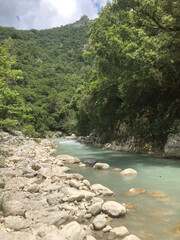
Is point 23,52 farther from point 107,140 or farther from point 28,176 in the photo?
point 28,176

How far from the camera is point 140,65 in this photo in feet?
34.5

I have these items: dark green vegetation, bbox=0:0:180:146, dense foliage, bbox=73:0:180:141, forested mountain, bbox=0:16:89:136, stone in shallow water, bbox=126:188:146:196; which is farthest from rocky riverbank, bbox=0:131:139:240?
forested mountain, bbox=0:16:89:136

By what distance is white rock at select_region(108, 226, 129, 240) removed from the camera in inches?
126

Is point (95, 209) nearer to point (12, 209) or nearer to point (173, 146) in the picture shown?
point (12, 209)

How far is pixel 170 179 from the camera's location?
21.9ft

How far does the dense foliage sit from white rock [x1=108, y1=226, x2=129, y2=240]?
8.69 m

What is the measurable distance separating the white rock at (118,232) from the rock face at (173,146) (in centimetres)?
841

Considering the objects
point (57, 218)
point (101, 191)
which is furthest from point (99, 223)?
point (101, 191)

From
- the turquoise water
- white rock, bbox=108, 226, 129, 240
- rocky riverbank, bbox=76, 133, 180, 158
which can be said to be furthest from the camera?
rocky riverbank, bbox=76, 133, 180, 158

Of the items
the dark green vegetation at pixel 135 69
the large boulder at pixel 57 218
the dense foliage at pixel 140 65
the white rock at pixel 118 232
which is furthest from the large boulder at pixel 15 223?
the dense foliage at pixel 140 65

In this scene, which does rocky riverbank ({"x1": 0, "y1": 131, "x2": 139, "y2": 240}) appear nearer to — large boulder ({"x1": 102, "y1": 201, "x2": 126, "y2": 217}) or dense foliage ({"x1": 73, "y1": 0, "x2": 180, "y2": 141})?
large boulder ({"x1": 102, "y1": 201, "x2": 126, "y2": 217})

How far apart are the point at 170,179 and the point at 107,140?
492 inches

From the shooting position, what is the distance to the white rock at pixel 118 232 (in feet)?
10.5

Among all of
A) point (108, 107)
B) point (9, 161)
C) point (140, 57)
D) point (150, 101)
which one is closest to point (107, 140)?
point (108, 107)
